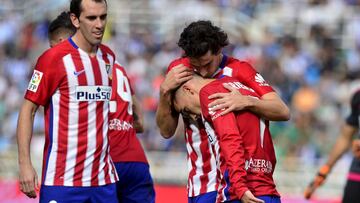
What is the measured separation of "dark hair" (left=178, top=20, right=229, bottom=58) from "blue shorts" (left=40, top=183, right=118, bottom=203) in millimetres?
1313

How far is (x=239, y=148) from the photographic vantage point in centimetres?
568

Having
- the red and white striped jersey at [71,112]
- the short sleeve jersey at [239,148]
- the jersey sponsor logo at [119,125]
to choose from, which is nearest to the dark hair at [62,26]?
the jersey sponsor logo at [119,125]

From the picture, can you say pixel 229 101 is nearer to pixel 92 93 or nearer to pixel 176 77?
pixel 176 77

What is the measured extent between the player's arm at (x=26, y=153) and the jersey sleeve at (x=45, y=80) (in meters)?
0.06

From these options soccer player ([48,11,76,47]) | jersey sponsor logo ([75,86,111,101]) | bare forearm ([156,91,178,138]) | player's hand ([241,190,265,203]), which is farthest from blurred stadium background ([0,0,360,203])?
player's hand ([241,190,265,203])

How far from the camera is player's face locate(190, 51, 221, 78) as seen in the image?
606 cm

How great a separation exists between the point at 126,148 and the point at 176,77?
1.62 m

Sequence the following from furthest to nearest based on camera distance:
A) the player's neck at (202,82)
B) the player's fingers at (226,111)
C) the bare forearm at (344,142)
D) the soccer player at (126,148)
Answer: the bare forearm at (344,142) → the soccer player at (126,148) → the player's neck at (202,82) → the player's fingers at (226,111)

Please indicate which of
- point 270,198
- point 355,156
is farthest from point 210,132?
point 355,156

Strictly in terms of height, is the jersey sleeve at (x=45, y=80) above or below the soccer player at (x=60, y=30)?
below

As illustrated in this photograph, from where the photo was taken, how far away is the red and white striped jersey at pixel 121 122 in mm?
7645

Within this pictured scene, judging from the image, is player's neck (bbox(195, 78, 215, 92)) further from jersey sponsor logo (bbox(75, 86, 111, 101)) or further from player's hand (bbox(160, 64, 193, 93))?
jersey sponsor logo (bbox(75, 86, 111, 101))

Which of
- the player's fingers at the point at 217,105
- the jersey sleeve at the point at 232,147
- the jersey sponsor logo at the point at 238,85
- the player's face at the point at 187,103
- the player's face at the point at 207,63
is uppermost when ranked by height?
the player's face at the point at 207,63

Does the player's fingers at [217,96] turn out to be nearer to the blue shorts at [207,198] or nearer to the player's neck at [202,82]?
the player's neck at [202,82]
